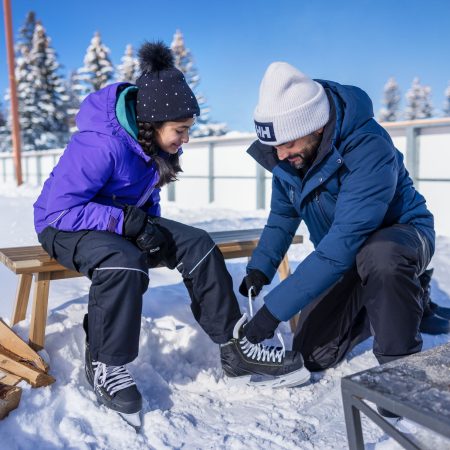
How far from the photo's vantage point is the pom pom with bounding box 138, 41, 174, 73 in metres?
2.76

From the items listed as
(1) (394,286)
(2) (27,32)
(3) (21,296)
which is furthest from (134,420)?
(2) (27,32)

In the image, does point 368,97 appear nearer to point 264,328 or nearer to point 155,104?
point 155,104

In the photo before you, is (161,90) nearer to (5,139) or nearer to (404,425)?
(404,425)

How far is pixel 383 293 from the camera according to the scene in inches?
86.0

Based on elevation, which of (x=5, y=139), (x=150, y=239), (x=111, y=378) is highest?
(x=150, y=239)

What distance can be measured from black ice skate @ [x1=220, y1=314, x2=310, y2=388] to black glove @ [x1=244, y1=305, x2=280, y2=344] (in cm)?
14

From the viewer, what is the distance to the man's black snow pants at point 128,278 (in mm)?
2201

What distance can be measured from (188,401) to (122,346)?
526mm

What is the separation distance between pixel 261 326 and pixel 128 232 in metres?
0.78

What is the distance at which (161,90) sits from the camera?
2.66m

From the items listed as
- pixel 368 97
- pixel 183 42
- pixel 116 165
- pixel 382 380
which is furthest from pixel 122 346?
pixel 183 42

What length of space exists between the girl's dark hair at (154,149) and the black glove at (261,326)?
92cm

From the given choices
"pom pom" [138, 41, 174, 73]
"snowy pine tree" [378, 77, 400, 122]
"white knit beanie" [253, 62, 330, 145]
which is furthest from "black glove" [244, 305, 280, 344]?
"snowy pine tree" [378, 77, 400, 122]

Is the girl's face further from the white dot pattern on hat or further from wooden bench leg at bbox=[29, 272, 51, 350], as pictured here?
wooden bench leg at bbox=[29, 272, 51, 350]
